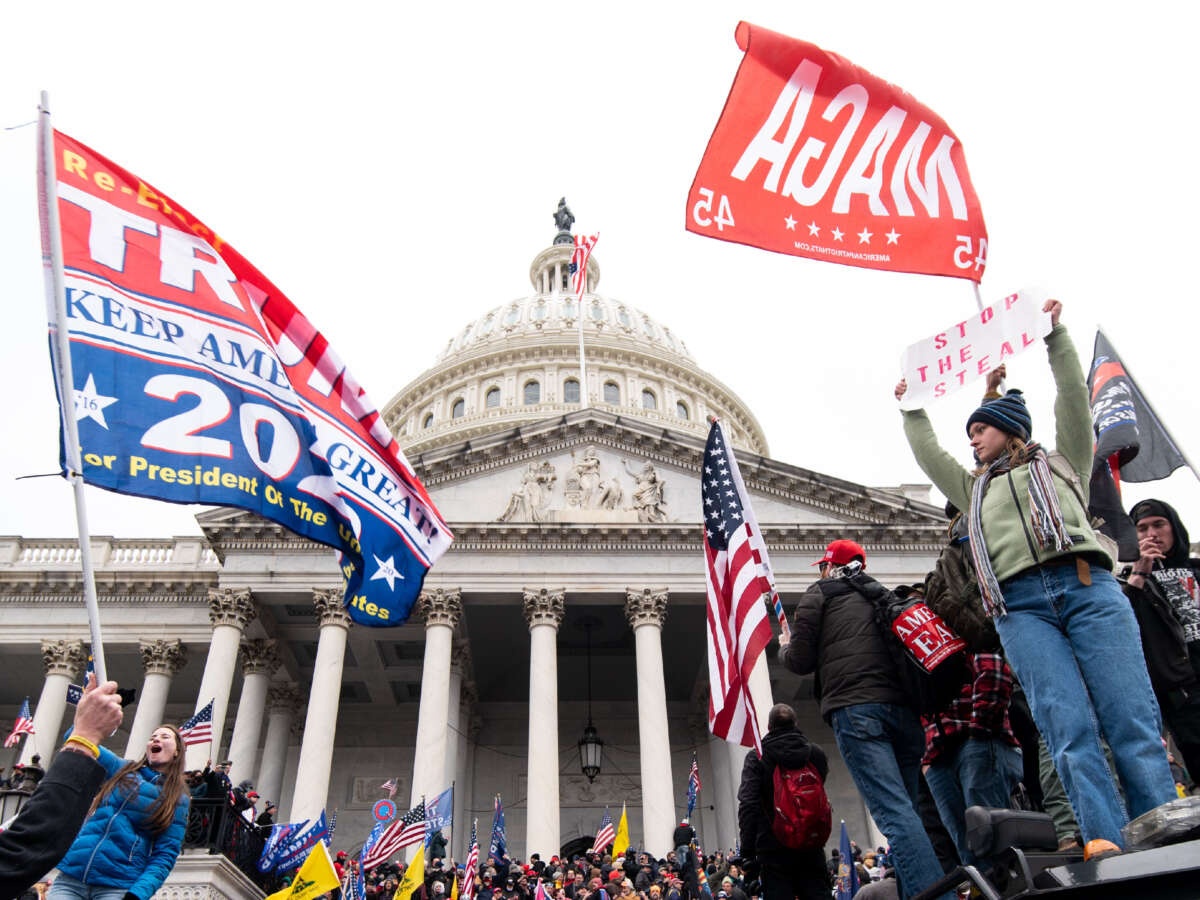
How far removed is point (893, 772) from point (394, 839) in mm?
16160

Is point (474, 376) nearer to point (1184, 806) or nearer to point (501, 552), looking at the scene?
point (501, 552)

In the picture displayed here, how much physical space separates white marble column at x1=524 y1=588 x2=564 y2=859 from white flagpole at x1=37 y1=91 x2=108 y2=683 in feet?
68.1

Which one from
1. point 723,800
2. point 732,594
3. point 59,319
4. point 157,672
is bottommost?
point 59,319

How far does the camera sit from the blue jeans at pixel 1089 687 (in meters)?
4.33

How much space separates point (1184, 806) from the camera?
3.41 meters

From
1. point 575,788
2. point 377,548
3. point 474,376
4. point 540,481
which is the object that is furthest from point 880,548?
point 474,376

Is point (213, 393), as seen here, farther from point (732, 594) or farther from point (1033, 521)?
point (732, 594)

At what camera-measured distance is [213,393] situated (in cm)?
754

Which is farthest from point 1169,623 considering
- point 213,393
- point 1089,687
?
point 213,393

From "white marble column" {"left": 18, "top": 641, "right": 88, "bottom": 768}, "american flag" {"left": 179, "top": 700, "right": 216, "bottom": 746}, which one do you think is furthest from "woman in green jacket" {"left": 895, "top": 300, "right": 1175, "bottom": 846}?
"white marble column" {"left": 18, "top": 641, "right": 88, "bottom": 768}

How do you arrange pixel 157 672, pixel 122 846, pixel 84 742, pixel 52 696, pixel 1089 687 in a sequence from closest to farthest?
1. pixel 84 742
2. pixel 1089 687
3. pixel 122 846
4. pixel 52 696
5. pixel 157 672

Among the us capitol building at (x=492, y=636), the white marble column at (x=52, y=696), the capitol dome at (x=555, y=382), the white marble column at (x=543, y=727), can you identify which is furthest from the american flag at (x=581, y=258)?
the white marble column at (x=52, y=696)

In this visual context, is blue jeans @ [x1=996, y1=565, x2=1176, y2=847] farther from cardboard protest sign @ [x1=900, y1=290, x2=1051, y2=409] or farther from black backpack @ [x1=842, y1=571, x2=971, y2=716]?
cardboard protest sign @ [x1=900, y1=290, x2=1051, y2=409]

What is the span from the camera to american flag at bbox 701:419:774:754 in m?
10.7
